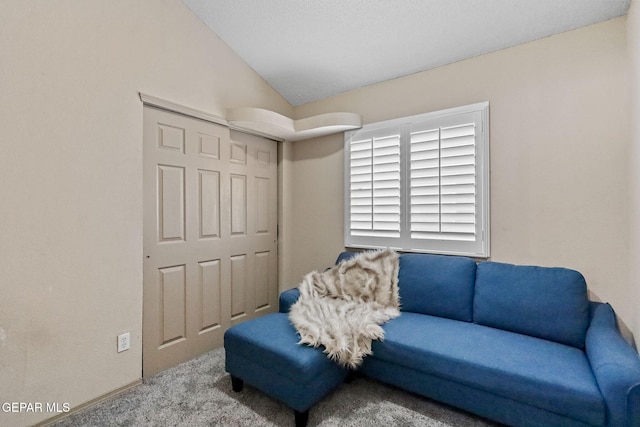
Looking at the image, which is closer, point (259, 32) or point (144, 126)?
point (144, 126)

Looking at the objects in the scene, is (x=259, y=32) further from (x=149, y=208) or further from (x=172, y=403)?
(x=172, y=403)

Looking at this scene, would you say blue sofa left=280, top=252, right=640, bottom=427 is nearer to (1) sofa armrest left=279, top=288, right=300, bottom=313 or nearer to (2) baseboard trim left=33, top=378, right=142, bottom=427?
(1) sofa armrest left=279, top=288, right=300, bottom=313

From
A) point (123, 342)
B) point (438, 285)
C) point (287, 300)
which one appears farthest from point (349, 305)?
point (123, 342)

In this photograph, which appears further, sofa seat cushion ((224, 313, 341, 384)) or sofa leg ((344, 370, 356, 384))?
sofa leg ((344, 370, 356, 384))

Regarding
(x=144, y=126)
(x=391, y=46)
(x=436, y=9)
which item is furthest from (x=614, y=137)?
(x=144, y=126)

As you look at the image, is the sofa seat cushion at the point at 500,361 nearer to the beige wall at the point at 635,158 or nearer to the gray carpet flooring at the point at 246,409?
the gray carpet flooring at the point at 246,409

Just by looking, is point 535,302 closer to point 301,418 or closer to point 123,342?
point 301,418

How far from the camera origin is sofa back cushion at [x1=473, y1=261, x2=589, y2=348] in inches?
70.2

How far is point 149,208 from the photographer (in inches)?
86.9

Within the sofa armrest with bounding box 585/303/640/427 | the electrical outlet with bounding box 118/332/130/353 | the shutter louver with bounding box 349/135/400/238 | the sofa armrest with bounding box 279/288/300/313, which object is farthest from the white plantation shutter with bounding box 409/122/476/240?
the electrical outlet with bounding box 118/332/130/353

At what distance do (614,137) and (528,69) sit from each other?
0.70 m

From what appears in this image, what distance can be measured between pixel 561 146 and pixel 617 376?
4.68 feet

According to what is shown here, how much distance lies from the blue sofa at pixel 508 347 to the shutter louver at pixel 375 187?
475 millimetres

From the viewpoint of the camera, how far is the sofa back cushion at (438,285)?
2152 mm
